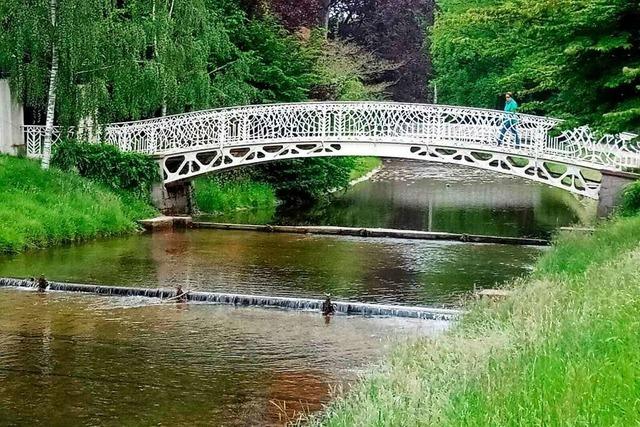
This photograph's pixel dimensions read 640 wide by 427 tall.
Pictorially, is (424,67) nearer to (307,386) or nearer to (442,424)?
(307,386)

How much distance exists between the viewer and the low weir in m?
12.8

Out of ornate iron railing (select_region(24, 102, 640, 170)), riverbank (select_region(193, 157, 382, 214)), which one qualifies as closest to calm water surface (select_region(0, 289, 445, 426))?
ornate iron railing (select_region(24, 102, 640, 170))

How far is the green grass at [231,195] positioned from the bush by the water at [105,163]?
11.3ft

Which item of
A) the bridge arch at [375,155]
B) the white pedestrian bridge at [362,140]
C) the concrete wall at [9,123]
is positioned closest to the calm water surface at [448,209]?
the bridge arch at [375,155]

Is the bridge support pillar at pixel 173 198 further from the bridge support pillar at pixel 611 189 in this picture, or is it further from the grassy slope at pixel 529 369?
the grassy slope at pixel 529 369

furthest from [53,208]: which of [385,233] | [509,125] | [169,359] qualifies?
[509,125]

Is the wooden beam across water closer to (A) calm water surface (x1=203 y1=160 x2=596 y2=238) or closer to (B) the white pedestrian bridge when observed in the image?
(B) the white pedestrian bridge

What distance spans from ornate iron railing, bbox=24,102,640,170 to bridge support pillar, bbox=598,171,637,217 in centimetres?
26

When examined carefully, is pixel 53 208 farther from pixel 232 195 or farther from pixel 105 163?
pixel 232 195

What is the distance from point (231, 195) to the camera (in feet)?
92.2

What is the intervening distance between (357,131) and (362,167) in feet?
73.6

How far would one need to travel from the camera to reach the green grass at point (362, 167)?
42375 millimetres

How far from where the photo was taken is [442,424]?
15.6 ft

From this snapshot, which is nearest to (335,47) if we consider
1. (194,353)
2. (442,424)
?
(194,353)
